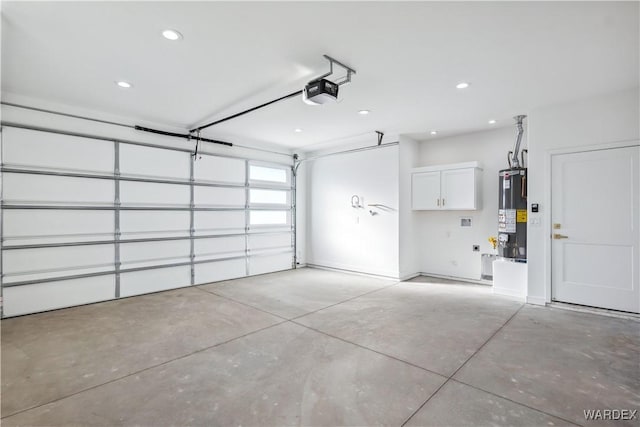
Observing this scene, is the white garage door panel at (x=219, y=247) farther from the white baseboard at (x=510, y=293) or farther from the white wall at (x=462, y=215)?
the white baseboard at (x=510, y=293)

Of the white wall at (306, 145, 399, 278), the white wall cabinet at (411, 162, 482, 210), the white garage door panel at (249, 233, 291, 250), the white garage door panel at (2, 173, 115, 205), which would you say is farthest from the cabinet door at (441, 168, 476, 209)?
the white garage door panel at (2, 173, 115, 205)

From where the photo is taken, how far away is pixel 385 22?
2.42 metres

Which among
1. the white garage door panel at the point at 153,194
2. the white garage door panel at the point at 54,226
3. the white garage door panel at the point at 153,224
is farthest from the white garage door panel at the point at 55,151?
the white garage door panel at the point at 153,224

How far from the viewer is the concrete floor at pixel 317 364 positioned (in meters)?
2.01

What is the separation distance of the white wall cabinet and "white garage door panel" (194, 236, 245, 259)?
3.52 metres

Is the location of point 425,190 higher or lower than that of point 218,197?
higher

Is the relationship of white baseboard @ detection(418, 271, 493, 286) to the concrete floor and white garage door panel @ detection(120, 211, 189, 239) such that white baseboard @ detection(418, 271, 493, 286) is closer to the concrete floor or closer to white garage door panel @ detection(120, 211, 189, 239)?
the concrete floor

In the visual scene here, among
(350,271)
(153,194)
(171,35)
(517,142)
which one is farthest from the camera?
(350,271)

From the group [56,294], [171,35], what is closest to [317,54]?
[171,35]

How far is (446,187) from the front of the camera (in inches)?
220

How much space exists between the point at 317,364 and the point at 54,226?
4004mm

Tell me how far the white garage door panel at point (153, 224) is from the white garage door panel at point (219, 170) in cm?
78

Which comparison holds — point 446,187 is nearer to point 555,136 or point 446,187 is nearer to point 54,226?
point 555,136

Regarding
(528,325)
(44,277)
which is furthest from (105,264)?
(528,325)
